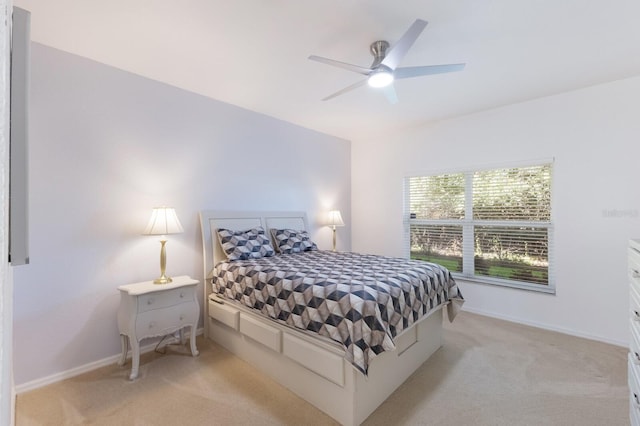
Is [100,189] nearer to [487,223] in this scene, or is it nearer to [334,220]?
[334,220]

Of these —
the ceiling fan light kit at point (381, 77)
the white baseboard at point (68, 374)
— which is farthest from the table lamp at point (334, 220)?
the white baseboard at point (68, 374)

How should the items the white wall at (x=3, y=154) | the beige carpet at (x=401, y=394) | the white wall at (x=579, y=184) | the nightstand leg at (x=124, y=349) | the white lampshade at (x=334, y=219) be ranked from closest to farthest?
the white wall at (x=3, y=154), the beige carpet at (x=401, y=394), the nightstand leg at (x=124, y=349), the white wall at (x=579, y=184), the white lampshade at (x=334, y=219)

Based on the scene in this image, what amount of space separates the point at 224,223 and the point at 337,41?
7.07ft

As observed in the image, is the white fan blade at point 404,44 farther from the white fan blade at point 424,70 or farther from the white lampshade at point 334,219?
the white lampshade at point 334,219

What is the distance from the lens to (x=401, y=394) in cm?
216

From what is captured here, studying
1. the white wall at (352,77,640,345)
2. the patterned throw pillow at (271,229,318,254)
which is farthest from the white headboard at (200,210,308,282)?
the white wall at (352,77,640,345)

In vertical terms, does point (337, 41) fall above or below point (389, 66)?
above

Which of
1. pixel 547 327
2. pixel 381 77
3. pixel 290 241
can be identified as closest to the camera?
pixel 381 77

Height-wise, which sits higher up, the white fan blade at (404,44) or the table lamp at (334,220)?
the white fan blade at (404,44)

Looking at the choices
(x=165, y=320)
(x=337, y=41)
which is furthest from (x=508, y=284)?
(x=165, y=320)

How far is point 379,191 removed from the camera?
484 centimetres

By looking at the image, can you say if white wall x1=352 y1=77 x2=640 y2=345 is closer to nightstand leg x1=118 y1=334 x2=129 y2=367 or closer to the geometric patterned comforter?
the geometric patterned comforter

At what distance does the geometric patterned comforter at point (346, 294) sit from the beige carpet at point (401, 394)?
20.2 inches

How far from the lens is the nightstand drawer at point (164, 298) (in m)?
2.39
